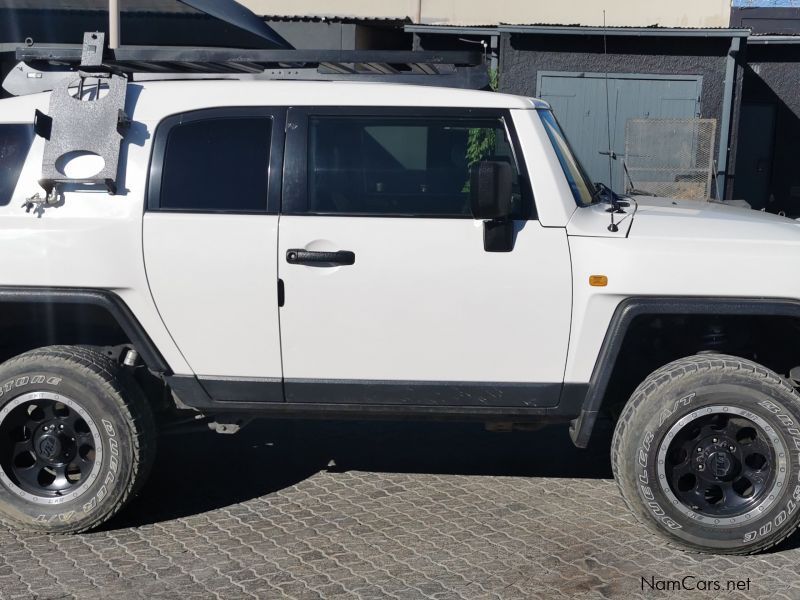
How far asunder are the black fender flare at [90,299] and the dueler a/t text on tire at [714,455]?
226cm

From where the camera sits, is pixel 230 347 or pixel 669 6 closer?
pixel 230 347

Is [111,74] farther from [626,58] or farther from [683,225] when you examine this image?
[626,58]

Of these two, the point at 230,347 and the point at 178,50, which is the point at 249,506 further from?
the point at 178,50

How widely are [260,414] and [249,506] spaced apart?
0.61m

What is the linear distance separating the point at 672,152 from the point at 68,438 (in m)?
10.2

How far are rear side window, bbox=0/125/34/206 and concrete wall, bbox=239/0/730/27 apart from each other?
38.7ft

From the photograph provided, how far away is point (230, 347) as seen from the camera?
181 inches

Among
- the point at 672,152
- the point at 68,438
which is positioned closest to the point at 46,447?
the point at 68,438

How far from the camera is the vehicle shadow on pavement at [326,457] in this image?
17.4 ft

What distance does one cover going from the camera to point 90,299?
4531mm

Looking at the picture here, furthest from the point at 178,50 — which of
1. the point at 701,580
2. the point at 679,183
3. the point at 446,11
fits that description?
the point at 446,11

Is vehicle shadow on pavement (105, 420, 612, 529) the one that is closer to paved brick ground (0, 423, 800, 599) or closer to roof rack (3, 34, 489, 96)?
paved brick ground (0, 423, 800, 599)
